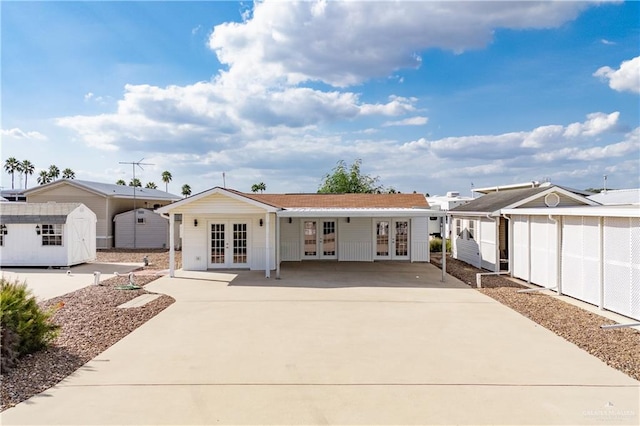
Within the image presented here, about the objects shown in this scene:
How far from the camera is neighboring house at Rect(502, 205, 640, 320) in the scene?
8.34 metres

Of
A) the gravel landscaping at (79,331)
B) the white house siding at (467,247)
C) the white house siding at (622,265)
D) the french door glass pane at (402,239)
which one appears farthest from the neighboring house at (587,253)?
the gravel landscaping at (79,331)

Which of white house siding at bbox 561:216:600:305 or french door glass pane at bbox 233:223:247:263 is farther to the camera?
french door glass pane at bbox 233:223:247:263

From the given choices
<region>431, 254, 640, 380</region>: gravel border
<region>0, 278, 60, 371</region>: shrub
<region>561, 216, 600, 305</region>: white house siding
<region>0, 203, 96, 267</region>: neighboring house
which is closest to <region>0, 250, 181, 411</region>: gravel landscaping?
<region>0, 278, 60, 371</region>: shrub

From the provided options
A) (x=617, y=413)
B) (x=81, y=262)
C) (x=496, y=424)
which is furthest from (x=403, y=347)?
(x=81, y=262)

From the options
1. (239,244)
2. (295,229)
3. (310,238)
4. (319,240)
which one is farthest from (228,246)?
(319,240)

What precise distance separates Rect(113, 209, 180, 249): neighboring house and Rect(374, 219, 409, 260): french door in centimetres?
1276

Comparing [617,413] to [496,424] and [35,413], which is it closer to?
[496,424]

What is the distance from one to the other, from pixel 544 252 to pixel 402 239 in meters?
7.46

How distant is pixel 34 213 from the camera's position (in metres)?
16.3

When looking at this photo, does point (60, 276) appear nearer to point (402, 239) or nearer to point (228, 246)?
point (228, 246)

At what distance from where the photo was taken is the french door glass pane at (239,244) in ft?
51.2

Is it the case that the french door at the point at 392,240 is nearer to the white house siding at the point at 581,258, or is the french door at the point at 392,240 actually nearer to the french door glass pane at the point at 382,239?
the french door glass pane at the point at 382,239

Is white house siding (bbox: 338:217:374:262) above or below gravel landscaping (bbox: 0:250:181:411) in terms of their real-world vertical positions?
above

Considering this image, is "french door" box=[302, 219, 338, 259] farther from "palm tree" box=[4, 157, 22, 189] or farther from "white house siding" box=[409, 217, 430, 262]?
"palm tree" box=[4, 157, 22, 189]
